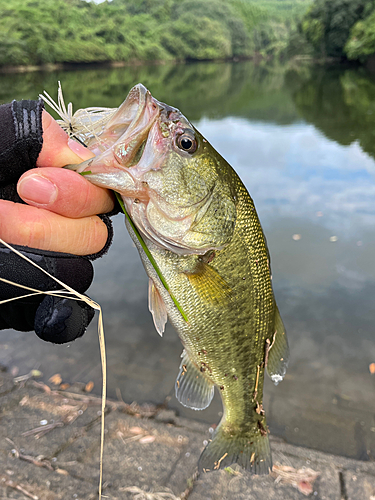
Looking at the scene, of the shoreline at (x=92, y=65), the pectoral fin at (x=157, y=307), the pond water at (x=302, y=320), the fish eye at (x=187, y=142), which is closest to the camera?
the fish eye at (x=187, y=142)

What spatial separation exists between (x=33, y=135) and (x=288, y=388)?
4.27 meters

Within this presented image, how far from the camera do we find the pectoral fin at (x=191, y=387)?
7.73 ft

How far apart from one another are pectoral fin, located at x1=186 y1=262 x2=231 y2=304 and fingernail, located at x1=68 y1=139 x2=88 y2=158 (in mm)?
788

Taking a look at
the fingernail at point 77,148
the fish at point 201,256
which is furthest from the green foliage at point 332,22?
the fingernail at point 77,148

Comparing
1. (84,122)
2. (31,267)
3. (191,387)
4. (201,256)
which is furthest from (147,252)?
(191,387)

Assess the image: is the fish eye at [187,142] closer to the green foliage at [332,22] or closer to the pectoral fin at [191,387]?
the pectoral fin at [191,387]

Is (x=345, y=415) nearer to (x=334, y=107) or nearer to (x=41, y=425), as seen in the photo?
(x=41, y=425)

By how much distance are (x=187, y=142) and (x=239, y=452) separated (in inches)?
81.9

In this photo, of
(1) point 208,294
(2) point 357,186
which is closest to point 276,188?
(2) point 357,186

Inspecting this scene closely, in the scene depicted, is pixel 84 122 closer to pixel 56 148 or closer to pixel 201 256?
pixel 56 148

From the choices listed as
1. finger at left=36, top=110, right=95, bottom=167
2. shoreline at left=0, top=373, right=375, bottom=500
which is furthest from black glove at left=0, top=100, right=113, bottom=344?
shoreline at left=0, top=373, right=375, bottom=500

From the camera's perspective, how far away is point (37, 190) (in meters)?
1.54

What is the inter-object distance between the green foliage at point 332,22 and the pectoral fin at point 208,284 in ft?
248

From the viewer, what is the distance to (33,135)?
1526 mm
